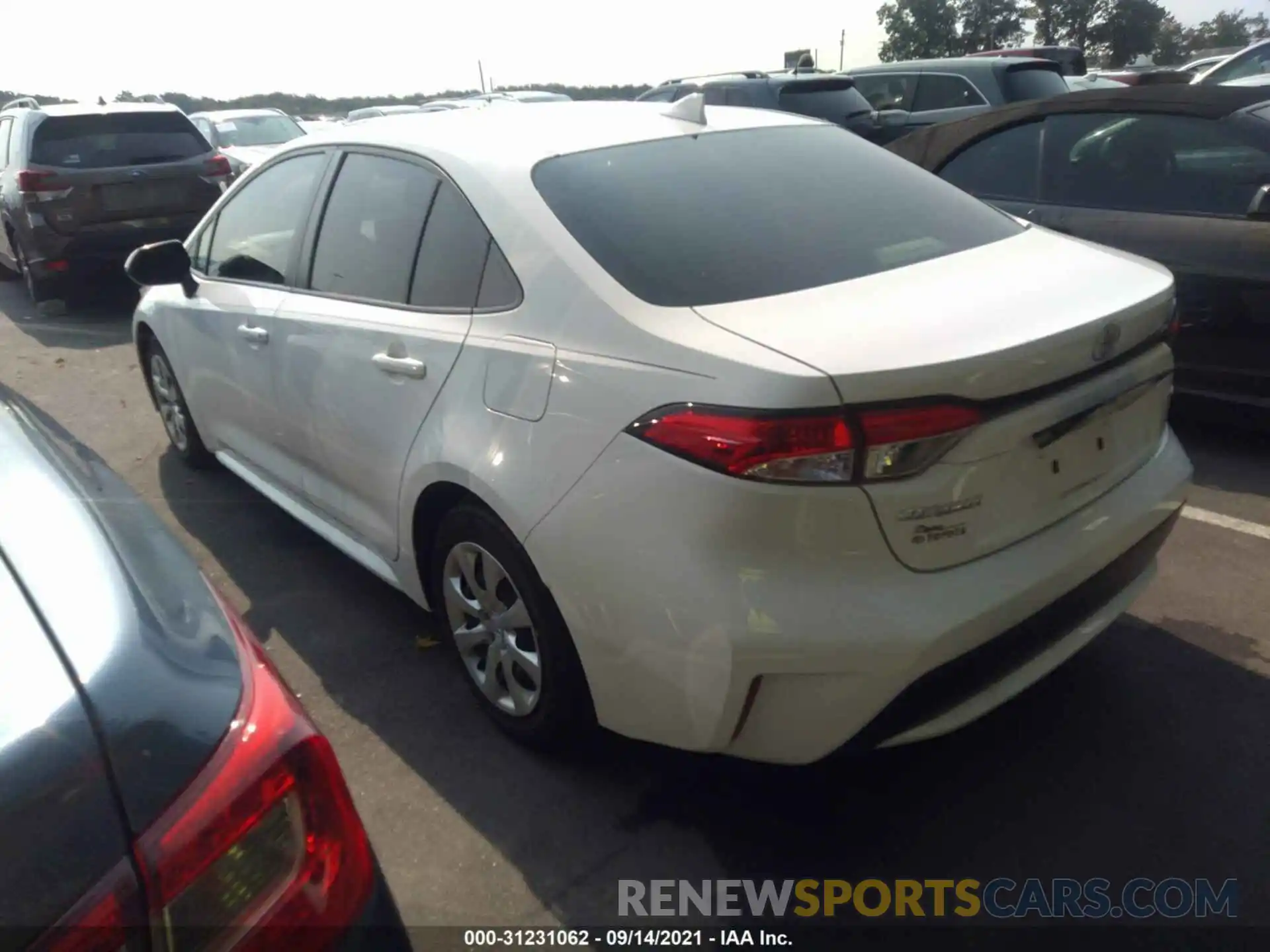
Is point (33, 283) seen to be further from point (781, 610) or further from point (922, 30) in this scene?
point (922, 30)

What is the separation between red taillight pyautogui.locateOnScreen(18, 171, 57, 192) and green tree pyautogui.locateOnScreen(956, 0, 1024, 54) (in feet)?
149

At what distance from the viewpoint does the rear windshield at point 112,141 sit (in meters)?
9.01

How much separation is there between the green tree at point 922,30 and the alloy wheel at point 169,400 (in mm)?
47440

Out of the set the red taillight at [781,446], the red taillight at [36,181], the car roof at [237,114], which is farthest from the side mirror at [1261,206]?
the car roof at [237,114]

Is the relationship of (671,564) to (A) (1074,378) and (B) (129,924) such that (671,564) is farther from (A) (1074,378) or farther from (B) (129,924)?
(B) (129,924)

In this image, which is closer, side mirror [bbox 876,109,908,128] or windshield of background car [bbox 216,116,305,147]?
side mirror [bbox 876,109,908,128]

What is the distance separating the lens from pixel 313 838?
1395mm

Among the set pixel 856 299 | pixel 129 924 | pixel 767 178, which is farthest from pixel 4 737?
pixel 767 178

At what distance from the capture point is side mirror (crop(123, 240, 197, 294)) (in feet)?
13.7

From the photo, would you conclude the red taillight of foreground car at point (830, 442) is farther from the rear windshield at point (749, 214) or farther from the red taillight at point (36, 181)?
the red taillight at point (36, 181)

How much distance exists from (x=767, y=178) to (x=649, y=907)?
1911mm

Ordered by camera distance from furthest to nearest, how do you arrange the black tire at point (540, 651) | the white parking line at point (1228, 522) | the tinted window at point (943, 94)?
the tinted window at point (943, 94), the white parking line at point (1228, 522), the black tire at point (540, 651)

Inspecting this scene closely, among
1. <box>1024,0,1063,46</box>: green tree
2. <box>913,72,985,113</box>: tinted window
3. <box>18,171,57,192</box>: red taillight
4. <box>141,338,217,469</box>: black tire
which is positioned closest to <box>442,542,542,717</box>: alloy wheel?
<box>141,338,217,469</box>: black tire

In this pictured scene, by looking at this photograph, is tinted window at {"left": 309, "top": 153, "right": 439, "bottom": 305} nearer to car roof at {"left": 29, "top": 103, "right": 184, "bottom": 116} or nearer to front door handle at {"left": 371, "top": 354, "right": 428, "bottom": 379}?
front door handle at {"left": 371, "top": 354, "right": 428, "bottom": 379}
